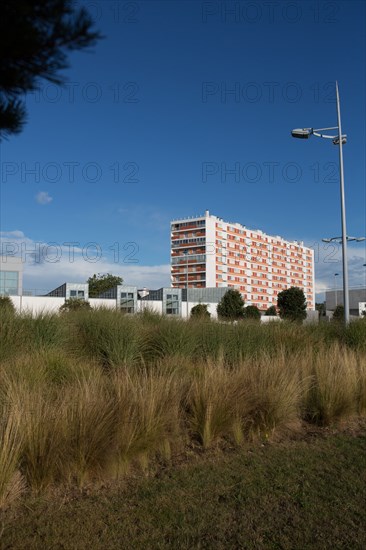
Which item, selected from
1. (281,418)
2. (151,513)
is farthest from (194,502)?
(281,418)

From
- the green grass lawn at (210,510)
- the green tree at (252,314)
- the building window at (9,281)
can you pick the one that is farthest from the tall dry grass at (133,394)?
the building window at (9,281)

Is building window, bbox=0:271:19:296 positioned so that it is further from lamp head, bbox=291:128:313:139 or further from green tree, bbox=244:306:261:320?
lamp head, bbox=291:128:313:139

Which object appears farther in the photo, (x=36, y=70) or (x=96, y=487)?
(x=96, y=487)

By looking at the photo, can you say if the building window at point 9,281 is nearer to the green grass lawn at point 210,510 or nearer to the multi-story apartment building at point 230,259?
the multi-story apartment building at point 230,259

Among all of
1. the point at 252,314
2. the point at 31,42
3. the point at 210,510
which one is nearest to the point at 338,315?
the point at 252,314

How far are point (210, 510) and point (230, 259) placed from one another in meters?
132

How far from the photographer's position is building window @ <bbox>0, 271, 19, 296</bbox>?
72.3 meters

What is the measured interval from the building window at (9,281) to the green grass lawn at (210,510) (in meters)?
→ 71.8

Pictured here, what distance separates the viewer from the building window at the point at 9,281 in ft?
237

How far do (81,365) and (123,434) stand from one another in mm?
2345

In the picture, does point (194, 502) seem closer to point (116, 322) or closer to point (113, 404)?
point (113, 404)

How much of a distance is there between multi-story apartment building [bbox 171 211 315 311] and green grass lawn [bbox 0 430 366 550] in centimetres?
11871

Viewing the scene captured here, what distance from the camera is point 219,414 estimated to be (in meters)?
5.84

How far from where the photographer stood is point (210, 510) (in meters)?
3.98
